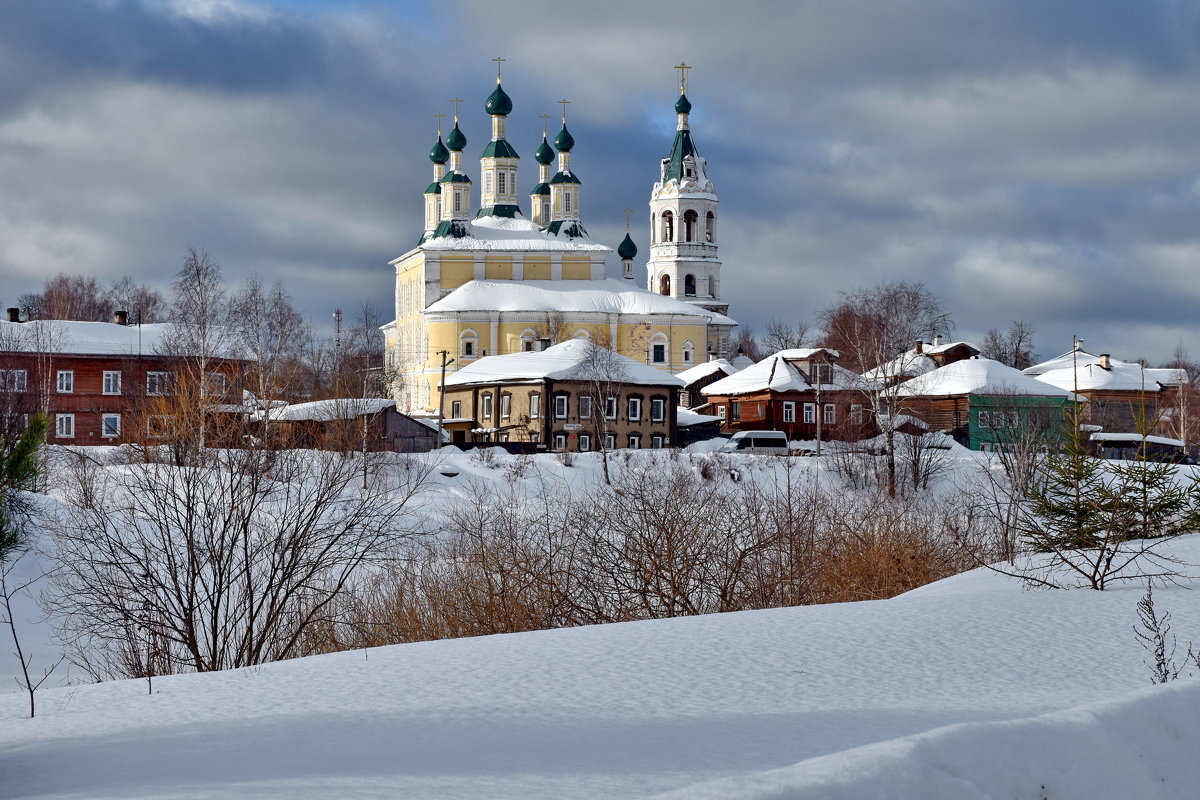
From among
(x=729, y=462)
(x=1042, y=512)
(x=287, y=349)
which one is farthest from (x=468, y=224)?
(x=1042, y=512)

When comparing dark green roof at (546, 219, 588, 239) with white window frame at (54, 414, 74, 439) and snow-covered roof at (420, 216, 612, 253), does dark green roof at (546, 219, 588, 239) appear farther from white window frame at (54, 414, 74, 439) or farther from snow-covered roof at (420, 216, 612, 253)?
white window frame at (54, 414, 74, 439)

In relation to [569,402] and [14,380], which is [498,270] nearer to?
[569,402]

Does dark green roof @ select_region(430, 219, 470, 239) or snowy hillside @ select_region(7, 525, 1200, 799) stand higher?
dark green roof @ select_region(430, 219, 470, 239)

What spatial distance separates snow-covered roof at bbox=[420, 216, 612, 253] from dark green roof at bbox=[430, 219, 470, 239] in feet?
0.92

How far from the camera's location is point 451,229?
7550 centimetres

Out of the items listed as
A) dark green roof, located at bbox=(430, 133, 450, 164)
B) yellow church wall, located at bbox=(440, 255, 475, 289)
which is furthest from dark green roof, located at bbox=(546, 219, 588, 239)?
dark green roof, located at bbox=(430, 133, 450, 164)

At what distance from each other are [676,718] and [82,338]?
1853 inches

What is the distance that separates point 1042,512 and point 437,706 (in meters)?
7.49

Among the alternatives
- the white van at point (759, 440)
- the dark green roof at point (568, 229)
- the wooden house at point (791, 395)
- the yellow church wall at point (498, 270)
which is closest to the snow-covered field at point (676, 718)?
the white van at point (759, 440)

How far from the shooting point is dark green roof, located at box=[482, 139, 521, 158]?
7762cm

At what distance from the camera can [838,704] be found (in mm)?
7230

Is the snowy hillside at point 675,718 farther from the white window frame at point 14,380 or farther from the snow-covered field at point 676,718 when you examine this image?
the white window frame at point 14,380

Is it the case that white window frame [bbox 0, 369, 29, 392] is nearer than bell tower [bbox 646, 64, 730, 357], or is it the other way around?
white window frame [bbox 0, 369, 29, 392]

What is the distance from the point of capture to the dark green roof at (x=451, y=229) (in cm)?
7534
